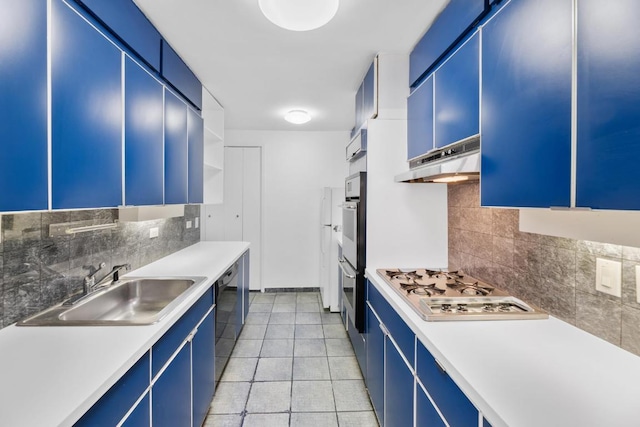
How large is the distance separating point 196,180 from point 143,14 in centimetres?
121

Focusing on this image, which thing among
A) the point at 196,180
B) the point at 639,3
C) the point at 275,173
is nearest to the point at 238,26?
the point at 196,180

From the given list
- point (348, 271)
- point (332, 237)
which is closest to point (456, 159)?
point (348, 271)

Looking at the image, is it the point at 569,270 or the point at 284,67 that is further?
the point at 284,67

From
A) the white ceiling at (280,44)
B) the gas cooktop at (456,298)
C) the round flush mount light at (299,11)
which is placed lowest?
the gas cooktop at (456,298)

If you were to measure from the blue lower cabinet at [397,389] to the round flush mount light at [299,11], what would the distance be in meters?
1.68

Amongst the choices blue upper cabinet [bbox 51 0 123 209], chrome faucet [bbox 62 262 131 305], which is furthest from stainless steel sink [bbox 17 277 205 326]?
blue upper cabinet [bbox 51 0 123 209]

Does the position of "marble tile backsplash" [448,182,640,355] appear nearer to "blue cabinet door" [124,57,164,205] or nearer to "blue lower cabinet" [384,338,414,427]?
"blue lower cabinet" [384,338,414,427]

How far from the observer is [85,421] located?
0.81 meters

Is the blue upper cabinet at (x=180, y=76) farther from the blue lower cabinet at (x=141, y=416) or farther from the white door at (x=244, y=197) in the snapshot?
the blue lower cabinet at (x=141, y=416)

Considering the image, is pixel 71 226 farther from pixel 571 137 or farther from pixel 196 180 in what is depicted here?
pixel 571 137

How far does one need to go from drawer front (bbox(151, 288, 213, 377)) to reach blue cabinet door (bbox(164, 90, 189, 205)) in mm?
729

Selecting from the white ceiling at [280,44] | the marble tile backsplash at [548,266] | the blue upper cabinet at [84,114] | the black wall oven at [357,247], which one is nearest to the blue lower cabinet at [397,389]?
the black wall oven at [357,247]

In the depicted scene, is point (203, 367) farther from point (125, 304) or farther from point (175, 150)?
point (175, 150)

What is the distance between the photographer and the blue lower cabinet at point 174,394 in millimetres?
1220
